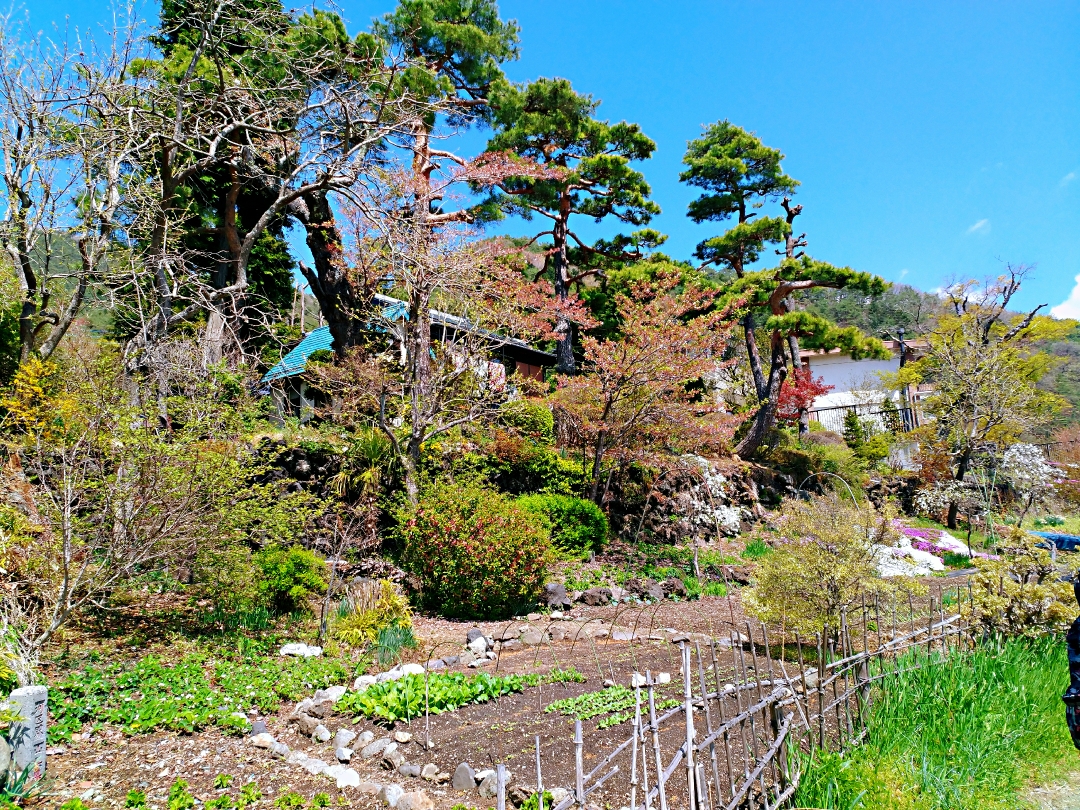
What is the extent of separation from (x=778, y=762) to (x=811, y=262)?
1371 cm

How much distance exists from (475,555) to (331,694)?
2662 millimetres

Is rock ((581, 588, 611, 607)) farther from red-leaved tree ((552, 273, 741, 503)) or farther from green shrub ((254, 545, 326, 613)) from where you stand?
green shrub ((254, 545, 326, 613))

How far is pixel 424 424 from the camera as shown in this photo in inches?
353

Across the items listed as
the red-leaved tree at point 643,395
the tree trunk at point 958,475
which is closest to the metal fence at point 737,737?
the red-leaved tree at point 643,395

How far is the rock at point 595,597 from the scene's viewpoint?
26.1 feet

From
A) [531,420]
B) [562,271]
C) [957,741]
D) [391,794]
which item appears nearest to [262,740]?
[391,794]

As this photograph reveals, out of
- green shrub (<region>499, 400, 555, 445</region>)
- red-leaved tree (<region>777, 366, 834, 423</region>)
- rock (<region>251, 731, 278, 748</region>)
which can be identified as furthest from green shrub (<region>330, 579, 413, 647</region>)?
red-leaved tree (<region>777, 366, 834, 423</region>)

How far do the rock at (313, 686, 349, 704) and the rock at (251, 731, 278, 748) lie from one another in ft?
1.97

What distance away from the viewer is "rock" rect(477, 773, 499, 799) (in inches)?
128

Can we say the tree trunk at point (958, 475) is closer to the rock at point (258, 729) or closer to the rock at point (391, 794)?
the rock at point (391, 794)

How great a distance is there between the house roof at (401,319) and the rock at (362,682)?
6.02 m

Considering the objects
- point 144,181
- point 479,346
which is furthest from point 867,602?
point 144,181

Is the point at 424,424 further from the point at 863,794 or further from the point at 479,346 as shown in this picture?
the point at 863,794

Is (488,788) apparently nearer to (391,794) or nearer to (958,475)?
(391,794)
